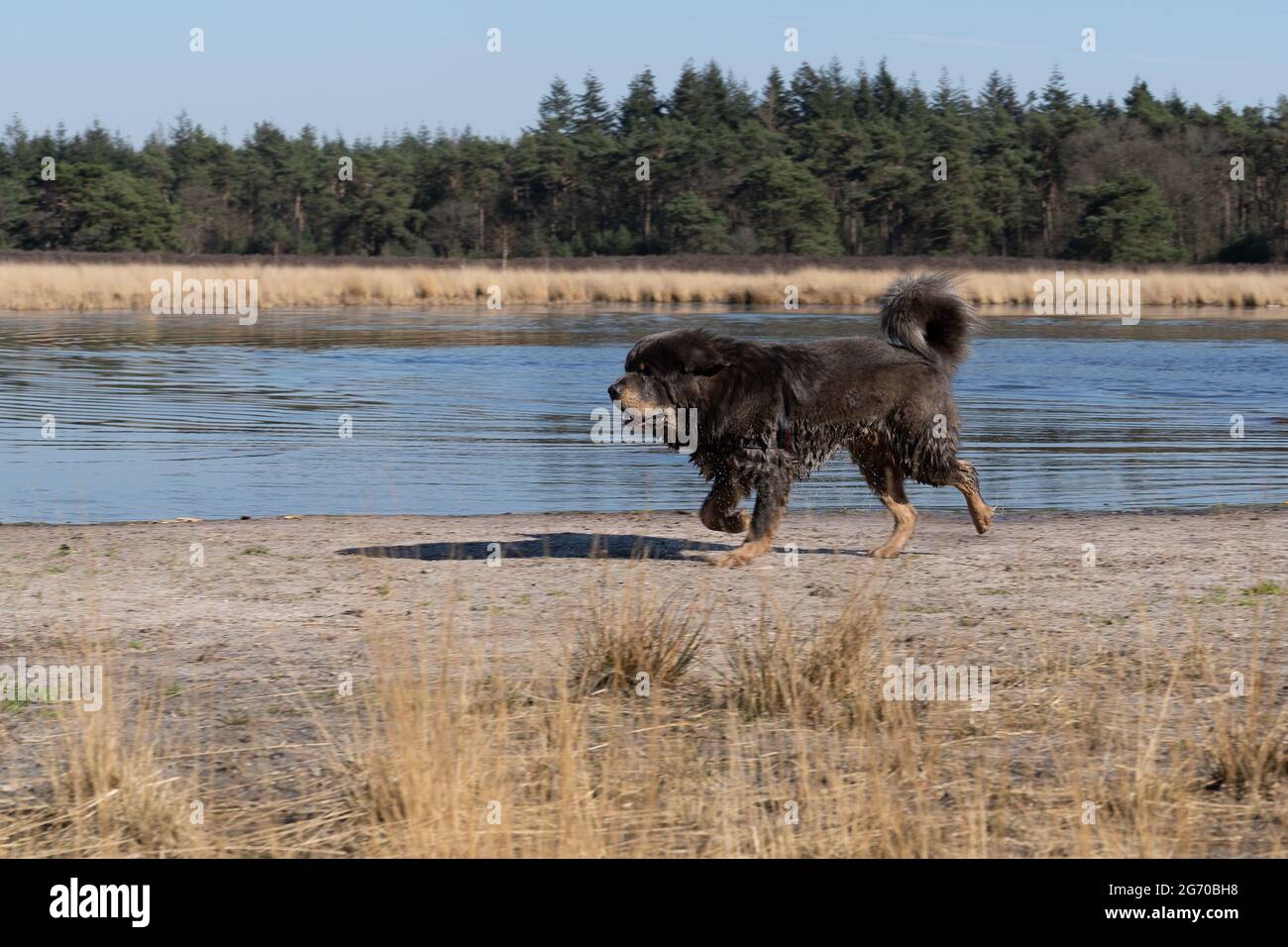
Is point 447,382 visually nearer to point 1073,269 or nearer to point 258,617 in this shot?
point 258,617

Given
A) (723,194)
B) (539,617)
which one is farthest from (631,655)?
(723,194)

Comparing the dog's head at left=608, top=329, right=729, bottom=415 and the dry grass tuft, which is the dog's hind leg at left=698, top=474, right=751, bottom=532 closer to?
the dog's head at left=608, top=329, right=729, bottom=415

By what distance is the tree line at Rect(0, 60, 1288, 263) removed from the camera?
71.4m

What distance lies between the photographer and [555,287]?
47.3m

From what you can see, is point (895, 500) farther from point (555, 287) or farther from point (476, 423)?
point (555, 287)

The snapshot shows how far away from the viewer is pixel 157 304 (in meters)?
41.6

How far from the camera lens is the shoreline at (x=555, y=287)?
140 feet

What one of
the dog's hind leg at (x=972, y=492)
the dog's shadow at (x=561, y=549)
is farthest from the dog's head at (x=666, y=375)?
the dog's hind leg at (x=972, y=492)

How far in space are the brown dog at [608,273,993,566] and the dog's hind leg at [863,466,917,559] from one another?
0.29 meters

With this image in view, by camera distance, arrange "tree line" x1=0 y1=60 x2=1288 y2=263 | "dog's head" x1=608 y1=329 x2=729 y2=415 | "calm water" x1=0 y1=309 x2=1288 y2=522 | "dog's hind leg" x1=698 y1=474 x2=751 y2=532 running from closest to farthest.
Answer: "dog's head" x1=608 y1=329 x2=729 y2=415 → "dog's hind leg" x1=698 y1=474 x2=751 y2=532 → "calm water" x1=0 y1=309 x2=1288 y2=522 → "tree line" x1=0 y1=60 x2=1288 y2=263

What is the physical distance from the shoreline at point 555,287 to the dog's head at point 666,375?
36.0 meters

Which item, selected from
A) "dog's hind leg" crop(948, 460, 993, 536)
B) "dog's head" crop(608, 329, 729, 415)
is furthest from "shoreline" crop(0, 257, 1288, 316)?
"dog's head" crop(608, 329, 729, 415)
